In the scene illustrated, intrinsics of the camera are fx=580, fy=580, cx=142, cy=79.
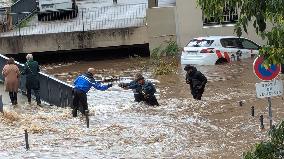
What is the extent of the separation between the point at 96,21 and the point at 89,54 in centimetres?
169

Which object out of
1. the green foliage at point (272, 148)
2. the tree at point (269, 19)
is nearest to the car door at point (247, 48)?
the tree at point (269, 19)

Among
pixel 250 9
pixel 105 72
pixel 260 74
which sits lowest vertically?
pixel 105 72

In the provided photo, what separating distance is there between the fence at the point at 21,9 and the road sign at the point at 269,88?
779 inches

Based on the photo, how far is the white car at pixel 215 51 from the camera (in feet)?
69.4

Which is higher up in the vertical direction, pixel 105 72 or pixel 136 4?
pixel 136 4

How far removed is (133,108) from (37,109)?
2464mm

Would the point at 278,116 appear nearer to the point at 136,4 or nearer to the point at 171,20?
the point at 171,20

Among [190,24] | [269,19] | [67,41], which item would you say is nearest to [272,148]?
[269,19]

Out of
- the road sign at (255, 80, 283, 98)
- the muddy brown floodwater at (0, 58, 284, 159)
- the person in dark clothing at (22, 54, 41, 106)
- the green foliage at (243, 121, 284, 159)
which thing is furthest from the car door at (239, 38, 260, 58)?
the green foliage at (243, 121, 284, 159)

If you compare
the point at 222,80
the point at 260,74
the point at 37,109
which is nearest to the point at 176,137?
the point at 260,74

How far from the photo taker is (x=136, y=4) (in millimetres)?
29797

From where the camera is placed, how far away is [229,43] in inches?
859

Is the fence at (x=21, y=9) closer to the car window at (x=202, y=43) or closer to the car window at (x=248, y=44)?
the car window at (x=202, y=43)

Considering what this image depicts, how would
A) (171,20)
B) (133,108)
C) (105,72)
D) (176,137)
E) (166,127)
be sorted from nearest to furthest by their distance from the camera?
(176,137), (166,127), (133,108), (105,72), (171,20)
